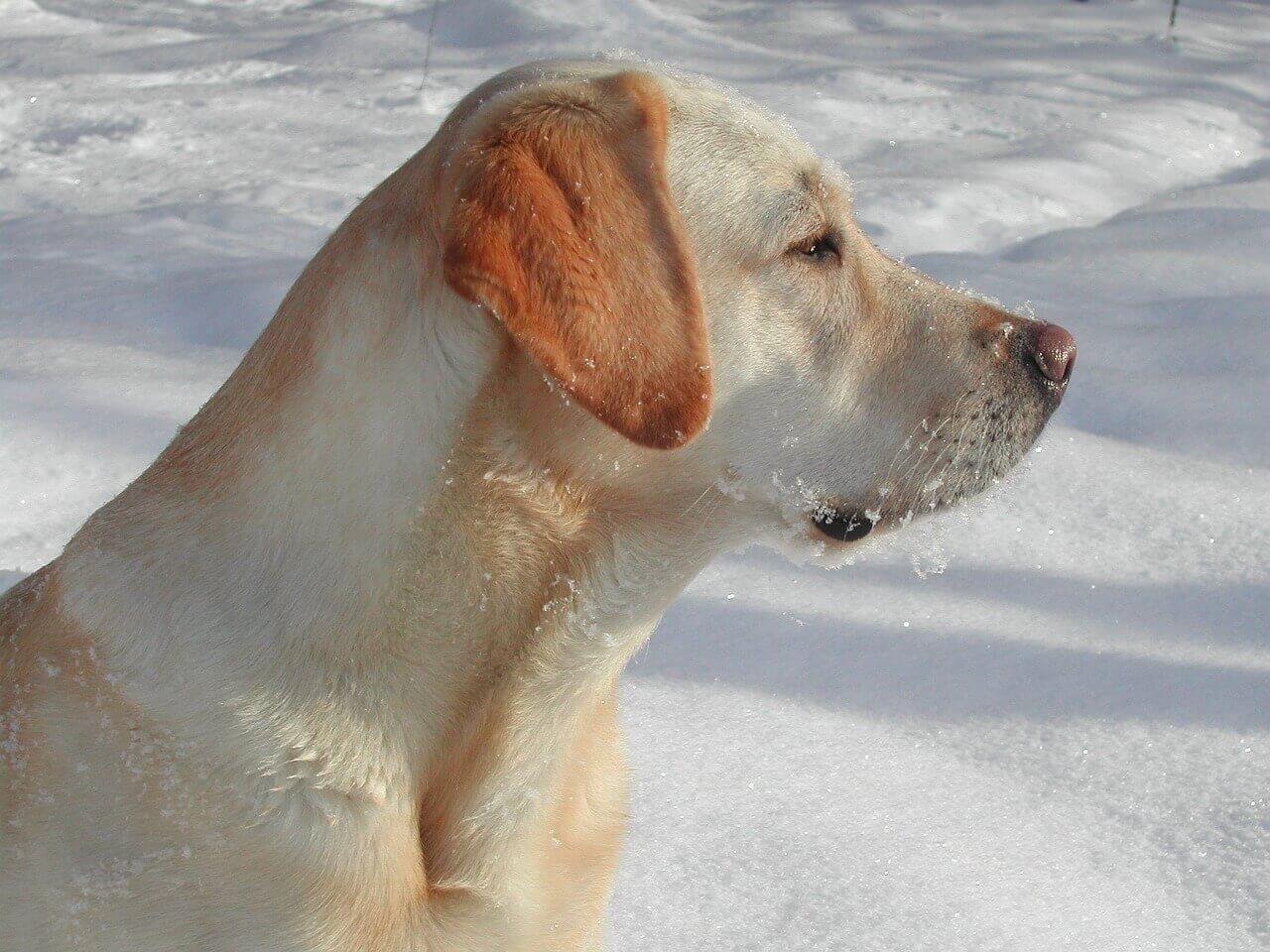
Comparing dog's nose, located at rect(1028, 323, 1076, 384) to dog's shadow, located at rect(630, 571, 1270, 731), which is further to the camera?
dog's shadow, located at rect(630, 571, 1270, 731)

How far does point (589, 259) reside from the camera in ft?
4.81

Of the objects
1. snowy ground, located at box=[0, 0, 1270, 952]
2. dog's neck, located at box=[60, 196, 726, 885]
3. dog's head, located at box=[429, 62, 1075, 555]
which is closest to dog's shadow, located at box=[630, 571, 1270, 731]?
snowy ground, located at box=[0, 0, 1270, 952]

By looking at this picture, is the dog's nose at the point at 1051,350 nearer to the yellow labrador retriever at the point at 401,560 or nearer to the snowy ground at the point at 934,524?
the snowy ground at the point at 934,524

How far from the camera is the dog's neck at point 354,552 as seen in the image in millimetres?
1607

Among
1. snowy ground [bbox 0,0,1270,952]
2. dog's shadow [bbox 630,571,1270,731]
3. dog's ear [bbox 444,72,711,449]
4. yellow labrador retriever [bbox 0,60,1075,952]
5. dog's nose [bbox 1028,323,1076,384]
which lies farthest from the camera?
dog's shadow [bbox 630,571,1270,731]

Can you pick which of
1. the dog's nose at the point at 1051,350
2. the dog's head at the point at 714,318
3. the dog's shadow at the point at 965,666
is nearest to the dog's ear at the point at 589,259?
the dog's head at the point at 714,318

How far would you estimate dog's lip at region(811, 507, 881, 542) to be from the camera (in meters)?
1.88

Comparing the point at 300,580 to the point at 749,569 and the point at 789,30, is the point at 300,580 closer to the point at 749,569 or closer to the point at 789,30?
the point at 749,569

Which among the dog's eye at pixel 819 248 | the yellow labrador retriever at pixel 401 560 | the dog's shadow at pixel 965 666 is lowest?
the dog's shadow at pixel 965 666

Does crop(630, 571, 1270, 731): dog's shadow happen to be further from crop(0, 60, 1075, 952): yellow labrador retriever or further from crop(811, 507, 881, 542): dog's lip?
crop(0, 60, 1075, 952): yellow labrador retriever

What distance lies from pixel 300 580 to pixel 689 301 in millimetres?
590

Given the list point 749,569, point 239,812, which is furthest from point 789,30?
point 239,812

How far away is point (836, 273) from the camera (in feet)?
6.22

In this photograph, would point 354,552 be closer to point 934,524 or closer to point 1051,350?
point 934,524
